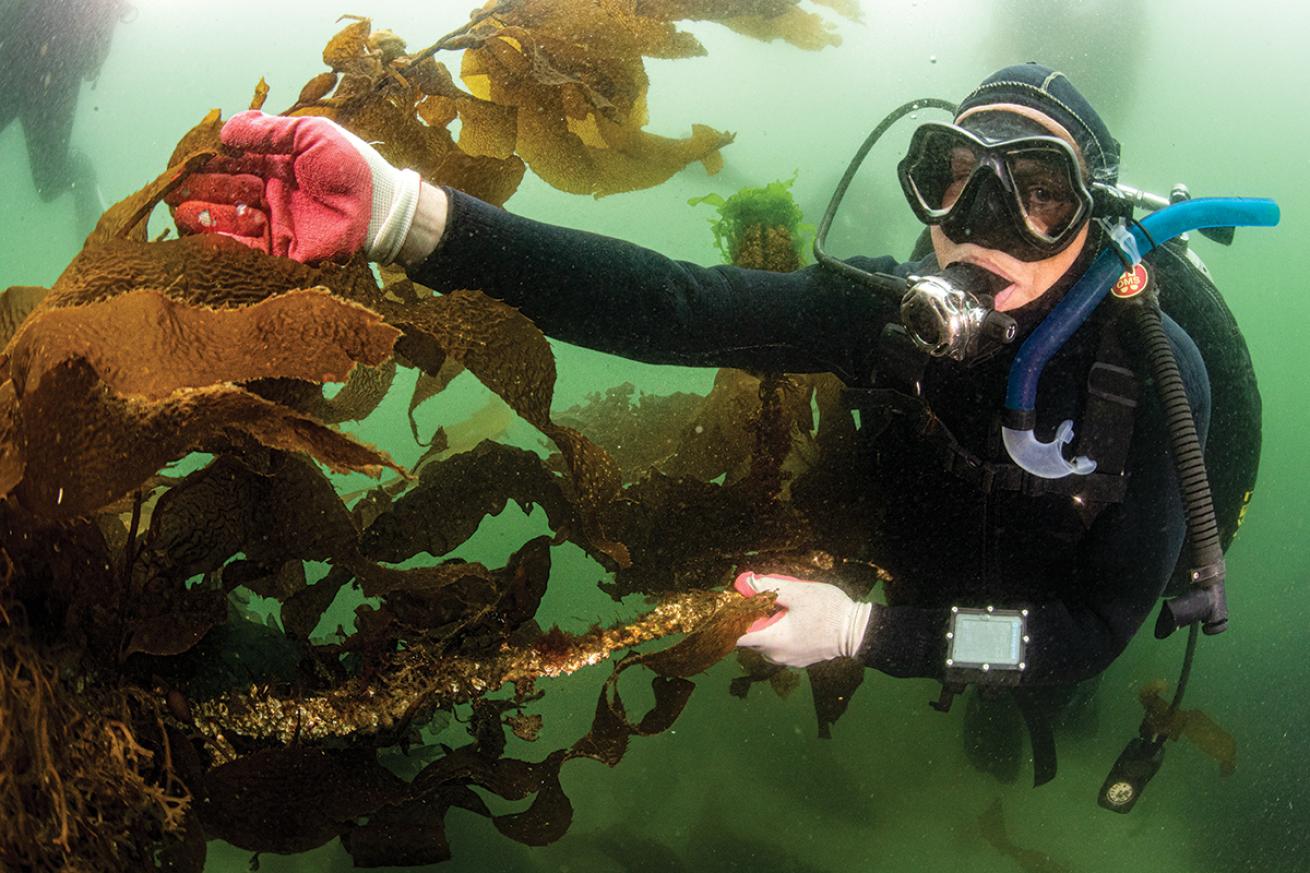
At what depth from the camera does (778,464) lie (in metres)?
2.20

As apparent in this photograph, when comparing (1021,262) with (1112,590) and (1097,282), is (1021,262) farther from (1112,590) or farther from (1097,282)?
(1112,590)

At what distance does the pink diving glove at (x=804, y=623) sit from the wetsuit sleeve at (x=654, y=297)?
25.9 inches

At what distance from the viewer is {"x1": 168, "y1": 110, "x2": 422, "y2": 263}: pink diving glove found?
1.39m

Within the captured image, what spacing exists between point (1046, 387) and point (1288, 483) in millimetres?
10013

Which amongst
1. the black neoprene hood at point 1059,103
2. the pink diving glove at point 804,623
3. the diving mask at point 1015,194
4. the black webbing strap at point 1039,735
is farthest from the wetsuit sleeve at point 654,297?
the black webbing strap at point 1039,735

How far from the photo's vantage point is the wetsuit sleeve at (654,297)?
5.46 feet

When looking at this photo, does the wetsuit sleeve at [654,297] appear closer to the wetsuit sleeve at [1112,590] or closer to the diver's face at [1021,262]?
the diver's face at [1021,262]

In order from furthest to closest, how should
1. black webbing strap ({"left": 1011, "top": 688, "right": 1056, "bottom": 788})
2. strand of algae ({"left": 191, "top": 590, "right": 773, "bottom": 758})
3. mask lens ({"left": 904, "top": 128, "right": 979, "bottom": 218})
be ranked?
black webbing strap ({"left": 1011, "top": 688, "right": 1056, "bottom": 788}) < mask lens ({"left": 904, "top": 128, "right": 979, "bottom": 218}) < strand of algae ({"left": 191, "top": 590, "right": 773, "bottom": 758})

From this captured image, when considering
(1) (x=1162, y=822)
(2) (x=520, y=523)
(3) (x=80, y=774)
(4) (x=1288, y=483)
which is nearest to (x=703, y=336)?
(3) (x=80, y=774)

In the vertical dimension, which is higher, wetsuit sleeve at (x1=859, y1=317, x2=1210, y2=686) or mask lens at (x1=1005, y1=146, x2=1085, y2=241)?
mask lens at (x1=1005, y1=146, x2=1085, y2=241)

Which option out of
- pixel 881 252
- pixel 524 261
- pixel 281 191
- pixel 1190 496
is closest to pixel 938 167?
pixel 1190 496

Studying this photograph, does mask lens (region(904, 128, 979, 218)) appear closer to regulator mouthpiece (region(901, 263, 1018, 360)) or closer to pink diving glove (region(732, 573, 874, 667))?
regulator mouthpiece (region(901, 263, 1018, 360))

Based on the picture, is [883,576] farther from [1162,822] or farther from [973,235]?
[1162,822]

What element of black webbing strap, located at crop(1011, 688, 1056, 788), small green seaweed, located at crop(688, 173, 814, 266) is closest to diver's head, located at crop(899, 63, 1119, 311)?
small green seaweed, located at crop(688, 173, 814, 266)
